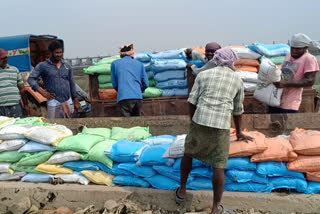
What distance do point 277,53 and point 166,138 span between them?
2532 millimetres

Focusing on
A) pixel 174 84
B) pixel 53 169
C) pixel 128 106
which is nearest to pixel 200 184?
pixel 53 169

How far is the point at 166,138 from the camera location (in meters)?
3.58

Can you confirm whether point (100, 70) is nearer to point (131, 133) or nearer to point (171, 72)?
point (171, 72)

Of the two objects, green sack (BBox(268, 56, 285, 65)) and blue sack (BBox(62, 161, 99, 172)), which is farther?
green sack (BBox(268, 56, 285, 65))

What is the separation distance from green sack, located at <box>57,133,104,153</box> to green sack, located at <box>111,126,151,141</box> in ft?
1.20

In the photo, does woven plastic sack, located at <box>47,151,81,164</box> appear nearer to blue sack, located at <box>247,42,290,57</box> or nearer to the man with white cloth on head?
the man with white cloth on head

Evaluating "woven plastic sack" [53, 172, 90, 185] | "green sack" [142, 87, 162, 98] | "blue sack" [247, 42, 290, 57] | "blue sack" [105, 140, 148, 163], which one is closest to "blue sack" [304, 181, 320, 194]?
"blue sack" [105, 140, 148, 163]

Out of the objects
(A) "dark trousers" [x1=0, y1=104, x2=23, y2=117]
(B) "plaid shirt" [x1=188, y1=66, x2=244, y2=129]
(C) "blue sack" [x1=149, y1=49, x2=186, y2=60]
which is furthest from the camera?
(C) "blue sack" [x1=149, y1=49, x2=186, y2=60]

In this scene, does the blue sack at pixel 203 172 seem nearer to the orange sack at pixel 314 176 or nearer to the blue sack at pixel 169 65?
the orange sack at pixel 314 176

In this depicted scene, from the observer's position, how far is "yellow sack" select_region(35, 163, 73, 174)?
340 centimetres

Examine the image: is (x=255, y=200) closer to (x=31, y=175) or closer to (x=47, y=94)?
(x=31, y=175)

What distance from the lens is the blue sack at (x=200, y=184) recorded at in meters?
3.02

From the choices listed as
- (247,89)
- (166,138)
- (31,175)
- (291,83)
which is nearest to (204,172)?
(166,138)

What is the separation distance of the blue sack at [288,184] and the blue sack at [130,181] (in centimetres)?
117
